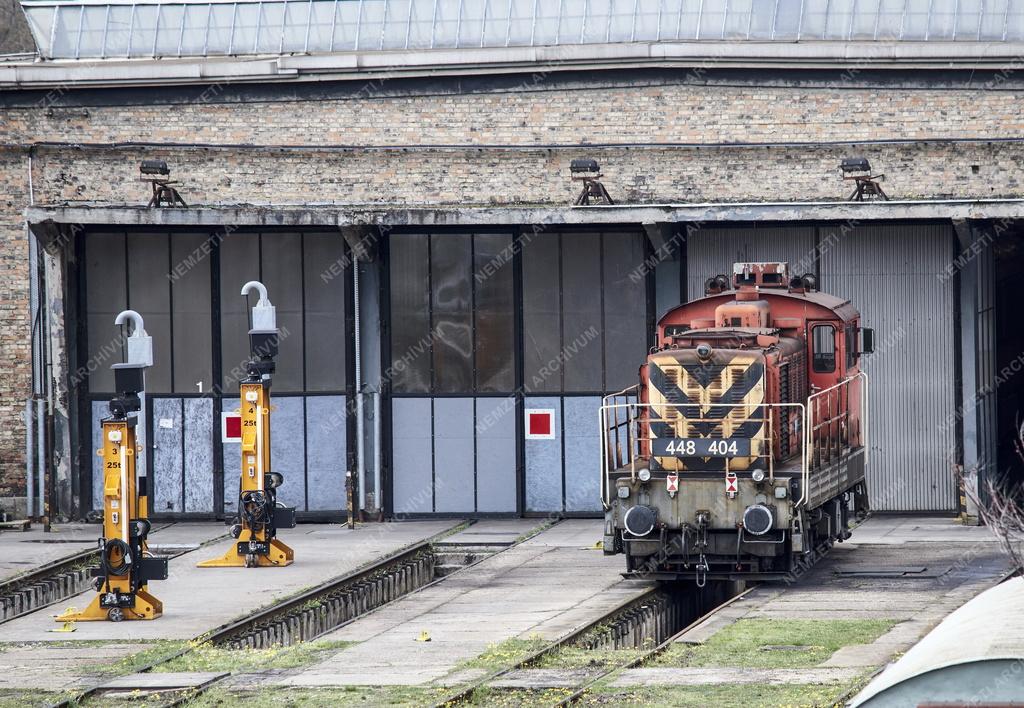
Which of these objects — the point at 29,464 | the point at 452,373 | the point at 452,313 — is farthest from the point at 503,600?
the point at 29,464

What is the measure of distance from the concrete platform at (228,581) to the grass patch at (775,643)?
5.32 metres

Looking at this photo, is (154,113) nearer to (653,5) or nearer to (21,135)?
(21,135)

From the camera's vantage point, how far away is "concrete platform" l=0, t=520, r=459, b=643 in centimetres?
1791

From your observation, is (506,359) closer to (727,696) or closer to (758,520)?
(758,520)

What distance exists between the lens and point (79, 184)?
88.9 feet

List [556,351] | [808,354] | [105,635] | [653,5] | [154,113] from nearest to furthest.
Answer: [105,635], [808,354], [556,351], [154,113], [653,5]

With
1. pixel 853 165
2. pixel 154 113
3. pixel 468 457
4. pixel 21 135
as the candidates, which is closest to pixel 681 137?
pixel 853 165

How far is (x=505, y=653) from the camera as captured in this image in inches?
623

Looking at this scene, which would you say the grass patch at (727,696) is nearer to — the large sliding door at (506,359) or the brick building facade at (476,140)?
the large sliding door at (506,359)

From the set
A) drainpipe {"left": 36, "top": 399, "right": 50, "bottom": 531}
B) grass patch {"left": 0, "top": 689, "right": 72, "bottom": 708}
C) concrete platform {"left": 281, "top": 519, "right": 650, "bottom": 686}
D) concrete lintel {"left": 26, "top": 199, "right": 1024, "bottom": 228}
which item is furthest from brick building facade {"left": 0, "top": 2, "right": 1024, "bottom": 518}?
grass patch {"left": 0, "top": 689, "right": 72, "bottom": 708}

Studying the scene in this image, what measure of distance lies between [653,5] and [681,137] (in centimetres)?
392

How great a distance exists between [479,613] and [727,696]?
16.8ft

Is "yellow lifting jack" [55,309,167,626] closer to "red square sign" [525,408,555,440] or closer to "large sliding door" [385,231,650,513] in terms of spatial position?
"large sliding door" [385,231,650,513]

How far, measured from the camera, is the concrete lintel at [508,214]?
2359cm
